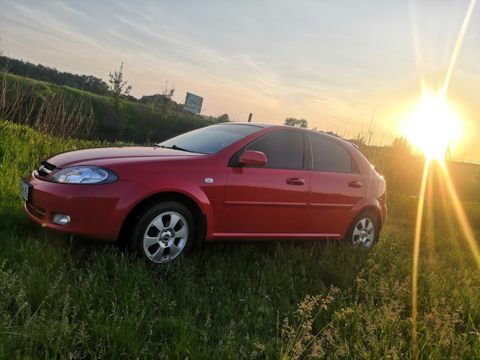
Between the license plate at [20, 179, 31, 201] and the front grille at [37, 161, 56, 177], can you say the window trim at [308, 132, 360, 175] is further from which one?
the license plate at [20, 179, 31, 201]

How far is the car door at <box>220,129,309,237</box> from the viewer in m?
5.20

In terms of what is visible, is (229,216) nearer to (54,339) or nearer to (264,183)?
(264,183)

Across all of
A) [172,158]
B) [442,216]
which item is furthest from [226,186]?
[442,216]

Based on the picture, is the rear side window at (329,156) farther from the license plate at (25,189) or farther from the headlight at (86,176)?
the license plate at (25,189)

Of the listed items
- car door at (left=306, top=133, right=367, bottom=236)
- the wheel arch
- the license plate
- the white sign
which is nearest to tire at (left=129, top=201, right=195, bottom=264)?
the license plate

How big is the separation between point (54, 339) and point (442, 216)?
11736mm

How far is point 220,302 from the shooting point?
4.08 metres

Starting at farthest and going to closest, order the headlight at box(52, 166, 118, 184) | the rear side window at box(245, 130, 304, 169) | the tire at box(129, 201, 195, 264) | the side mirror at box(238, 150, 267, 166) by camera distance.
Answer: the rear side window at box(245, 130, 304, 169) < the side mirror at box(238, 150, 267, 166) < the tire at box(129, 201, 195, 264) < the headlight at box(52, 166, 118, 184)

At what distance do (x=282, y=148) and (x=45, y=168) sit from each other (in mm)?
2736

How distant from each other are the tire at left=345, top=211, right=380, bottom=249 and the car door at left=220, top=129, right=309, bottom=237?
40.1 inches

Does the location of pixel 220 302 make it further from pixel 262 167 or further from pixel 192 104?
pixel 192 104

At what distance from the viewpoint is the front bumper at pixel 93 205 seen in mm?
4348

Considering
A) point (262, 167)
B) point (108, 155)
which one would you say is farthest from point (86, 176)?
point (262, 167)

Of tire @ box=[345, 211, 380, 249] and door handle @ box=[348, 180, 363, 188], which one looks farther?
tire @ box=[345, 211, 380, 249]
